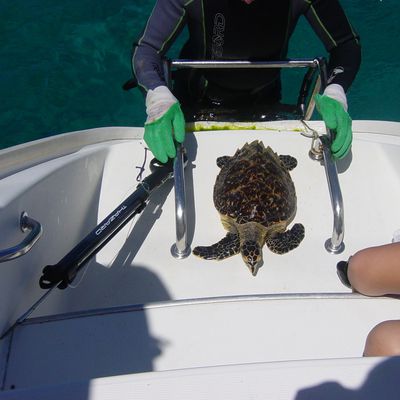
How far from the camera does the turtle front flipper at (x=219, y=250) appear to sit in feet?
6.54

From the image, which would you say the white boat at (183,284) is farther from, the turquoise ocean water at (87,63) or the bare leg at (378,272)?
the turquoise ocean water at (87,63)

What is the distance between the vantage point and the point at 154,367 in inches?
61.0

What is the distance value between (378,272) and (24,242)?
1.40 meters

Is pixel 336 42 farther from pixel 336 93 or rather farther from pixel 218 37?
pixel 218 37

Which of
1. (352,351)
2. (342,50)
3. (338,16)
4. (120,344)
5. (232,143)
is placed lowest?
(352,351)

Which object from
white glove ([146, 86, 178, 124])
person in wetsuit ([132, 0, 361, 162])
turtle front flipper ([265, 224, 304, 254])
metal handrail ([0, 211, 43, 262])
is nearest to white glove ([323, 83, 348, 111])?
person in wetsuit ([132, 0, 361, 162])

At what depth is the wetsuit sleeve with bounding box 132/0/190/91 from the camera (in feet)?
8.32

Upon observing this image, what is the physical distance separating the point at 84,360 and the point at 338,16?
98.9 inches

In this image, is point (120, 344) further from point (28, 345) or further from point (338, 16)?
point (338, 16)

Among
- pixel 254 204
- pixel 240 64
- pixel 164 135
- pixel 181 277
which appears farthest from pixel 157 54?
pixel 181 277

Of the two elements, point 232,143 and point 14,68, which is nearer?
point 232,143

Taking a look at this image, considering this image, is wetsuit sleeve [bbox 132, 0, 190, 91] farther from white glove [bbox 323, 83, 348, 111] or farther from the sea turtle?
white glove [bbox 323, 83, 348, 111]

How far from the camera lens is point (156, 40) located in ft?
8.52

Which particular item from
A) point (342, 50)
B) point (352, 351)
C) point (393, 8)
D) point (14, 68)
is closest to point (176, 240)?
point (352, 351)
